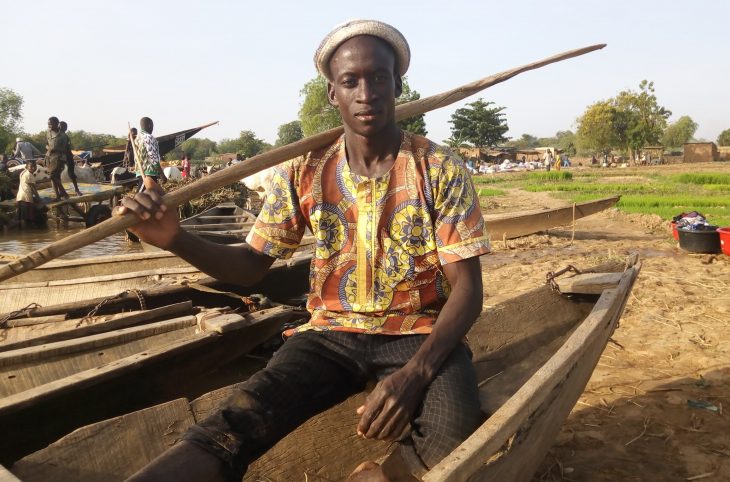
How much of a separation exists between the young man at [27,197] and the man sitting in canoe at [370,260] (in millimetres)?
12251

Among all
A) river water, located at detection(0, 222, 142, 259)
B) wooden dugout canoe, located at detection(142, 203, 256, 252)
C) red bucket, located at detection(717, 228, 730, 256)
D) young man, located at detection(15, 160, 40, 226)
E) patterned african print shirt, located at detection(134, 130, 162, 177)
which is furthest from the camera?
young man, located at detection(15, 160, 40, 226)

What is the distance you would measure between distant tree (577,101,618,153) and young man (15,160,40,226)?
4352 cm

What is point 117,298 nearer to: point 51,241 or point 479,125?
point 51,241

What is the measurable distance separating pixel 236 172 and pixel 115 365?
1.02 m

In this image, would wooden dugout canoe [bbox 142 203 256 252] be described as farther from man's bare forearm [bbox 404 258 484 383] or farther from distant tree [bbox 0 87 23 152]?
distant tree [bbox 0 87 23 152]

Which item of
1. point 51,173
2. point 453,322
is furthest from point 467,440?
point 51,173

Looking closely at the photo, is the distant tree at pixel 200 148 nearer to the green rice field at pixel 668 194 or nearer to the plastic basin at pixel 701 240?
the green rice field at pixel 668 194

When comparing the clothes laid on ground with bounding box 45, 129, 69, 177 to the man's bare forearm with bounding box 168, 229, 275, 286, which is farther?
the clothes laid on ground with bounding box 45, 129, 69, 177

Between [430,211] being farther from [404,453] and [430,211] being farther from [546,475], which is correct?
[546,475]

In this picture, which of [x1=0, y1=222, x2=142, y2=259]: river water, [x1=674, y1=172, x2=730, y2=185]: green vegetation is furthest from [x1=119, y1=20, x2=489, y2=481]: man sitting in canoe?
[x1=674, y1=172, x2=730, y2=185]: green vegetation

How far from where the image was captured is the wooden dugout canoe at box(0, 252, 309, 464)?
2131 millimetres

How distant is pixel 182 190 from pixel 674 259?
711 cm

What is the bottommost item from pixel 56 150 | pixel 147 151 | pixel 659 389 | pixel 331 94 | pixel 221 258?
pixel 659 389

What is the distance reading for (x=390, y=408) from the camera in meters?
1.57
